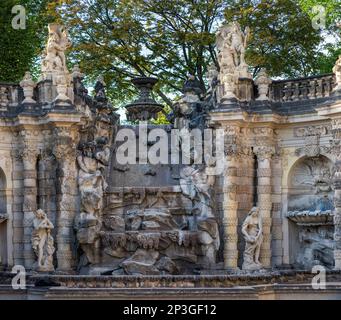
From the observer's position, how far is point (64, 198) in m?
36.3

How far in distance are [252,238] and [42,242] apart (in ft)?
20.4

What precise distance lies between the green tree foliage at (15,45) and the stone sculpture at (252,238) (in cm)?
1477

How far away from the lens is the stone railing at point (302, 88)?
36.4 meters

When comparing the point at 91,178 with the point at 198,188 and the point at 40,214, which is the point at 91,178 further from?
the point at 198,188

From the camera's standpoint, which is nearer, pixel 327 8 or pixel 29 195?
pixel 29 195

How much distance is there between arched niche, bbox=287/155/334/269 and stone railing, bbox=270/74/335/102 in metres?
1.91

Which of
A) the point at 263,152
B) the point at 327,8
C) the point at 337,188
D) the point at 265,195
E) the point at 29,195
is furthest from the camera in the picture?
the point at 327,8

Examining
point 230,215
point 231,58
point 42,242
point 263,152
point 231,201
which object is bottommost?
point 42,242

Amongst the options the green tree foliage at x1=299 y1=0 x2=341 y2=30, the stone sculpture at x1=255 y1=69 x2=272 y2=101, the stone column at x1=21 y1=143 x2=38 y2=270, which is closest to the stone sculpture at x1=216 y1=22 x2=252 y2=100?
the stone sculpture at x1=255 y1=69 x2=272 y2=101

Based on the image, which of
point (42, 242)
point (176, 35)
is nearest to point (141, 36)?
point (176, 35)

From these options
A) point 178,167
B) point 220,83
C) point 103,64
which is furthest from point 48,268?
point 103,64

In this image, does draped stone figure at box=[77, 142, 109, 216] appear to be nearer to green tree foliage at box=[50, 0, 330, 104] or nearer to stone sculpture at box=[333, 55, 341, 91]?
stone sculpture at box=[333, 55, 341, 91]
